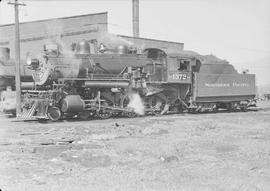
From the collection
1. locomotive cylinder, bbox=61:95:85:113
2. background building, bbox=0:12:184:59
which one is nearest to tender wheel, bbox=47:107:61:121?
locomotive cylinder, bbox=61:95:85:113

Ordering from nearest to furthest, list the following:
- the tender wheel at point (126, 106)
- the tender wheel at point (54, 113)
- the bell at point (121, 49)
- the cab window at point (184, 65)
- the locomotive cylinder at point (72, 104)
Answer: the locomotive cylinder at point (72, 104) → the tender wheel at point (54, 113) → the tender wheel at point (126, 106) → the bell at point (121, 49) → the cab window at point (184, 65)

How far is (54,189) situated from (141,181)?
124 cm

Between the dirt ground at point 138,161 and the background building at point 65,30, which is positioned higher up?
the background building at point 65,30

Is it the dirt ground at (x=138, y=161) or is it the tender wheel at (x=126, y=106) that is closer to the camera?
the dirt ground at (x=138, y=161)

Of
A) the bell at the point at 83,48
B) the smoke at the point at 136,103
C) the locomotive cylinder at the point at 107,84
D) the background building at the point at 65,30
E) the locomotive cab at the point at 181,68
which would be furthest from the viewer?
the background building at the point at 65,30

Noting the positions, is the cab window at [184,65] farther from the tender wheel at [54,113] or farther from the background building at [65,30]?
the background building at [65,30]

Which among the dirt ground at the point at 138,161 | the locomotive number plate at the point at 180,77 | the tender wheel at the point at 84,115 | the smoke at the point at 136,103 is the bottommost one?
the dirt ground at the point at 138,161

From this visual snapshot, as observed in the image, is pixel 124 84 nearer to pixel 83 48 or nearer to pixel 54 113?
pixel 83 48

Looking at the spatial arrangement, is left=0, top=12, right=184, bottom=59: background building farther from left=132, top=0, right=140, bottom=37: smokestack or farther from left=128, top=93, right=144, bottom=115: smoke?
left=128, top=93, right=144, bottom=115: smoke

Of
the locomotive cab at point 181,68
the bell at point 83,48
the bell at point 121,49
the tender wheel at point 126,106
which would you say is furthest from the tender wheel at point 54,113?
the locomotive cab at point 181,68

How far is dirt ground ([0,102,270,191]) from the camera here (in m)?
5.40

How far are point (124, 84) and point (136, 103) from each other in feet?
4.09

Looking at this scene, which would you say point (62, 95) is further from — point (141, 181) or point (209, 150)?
point (141, 181)

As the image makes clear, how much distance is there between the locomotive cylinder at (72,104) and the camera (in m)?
15.1
